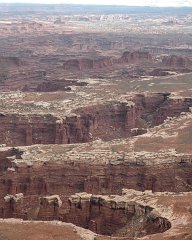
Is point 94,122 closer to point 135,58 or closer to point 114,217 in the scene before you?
point 114,217

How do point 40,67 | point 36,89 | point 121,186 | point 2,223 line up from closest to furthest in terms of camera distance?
point 2,223 < point 121,186 < point 36,89 < point 40,67

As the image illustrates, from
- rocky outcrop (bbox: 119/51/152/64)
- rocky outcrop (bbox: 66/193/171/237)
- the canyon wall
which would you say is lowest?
rocky outcrop (bbox: 119/51/152/64)

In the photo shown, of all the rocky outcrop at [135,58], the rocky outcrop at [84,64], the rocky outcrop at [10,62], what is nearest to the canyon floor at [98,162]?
the rocky outcrop at [84,64]

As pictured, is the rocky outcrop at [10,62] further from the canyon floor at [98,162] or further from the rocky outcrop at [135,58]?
the canyon floor at [98,162]

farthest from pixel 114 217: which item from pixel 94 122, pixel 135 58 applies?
pixel 135 58

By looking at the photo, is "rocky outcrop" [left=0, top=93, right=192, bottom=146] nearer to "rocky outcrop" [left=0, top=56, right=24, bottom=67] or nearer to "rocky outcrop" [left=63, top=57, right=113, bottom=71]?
"rocky outcrop" [left=63, top=57, right=113, bottom=71]

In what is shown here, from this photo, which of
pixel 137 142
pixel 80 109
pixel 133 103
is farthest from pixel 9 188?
pixel 133 103

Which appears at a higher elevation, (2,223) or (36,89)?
(2,223)

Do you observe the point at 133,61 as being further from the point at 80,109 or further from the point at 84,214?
the point at 84,214

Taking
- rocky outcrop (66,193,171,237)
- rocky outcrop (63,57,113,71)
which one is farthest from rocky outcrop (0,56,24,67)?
rocky outcrop (66,193,171,237)

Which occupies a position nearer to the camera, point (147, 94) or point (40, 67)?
point (147, 94)

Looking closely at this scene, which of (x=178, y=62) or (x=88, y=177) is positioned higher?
(x=88, y=177)
